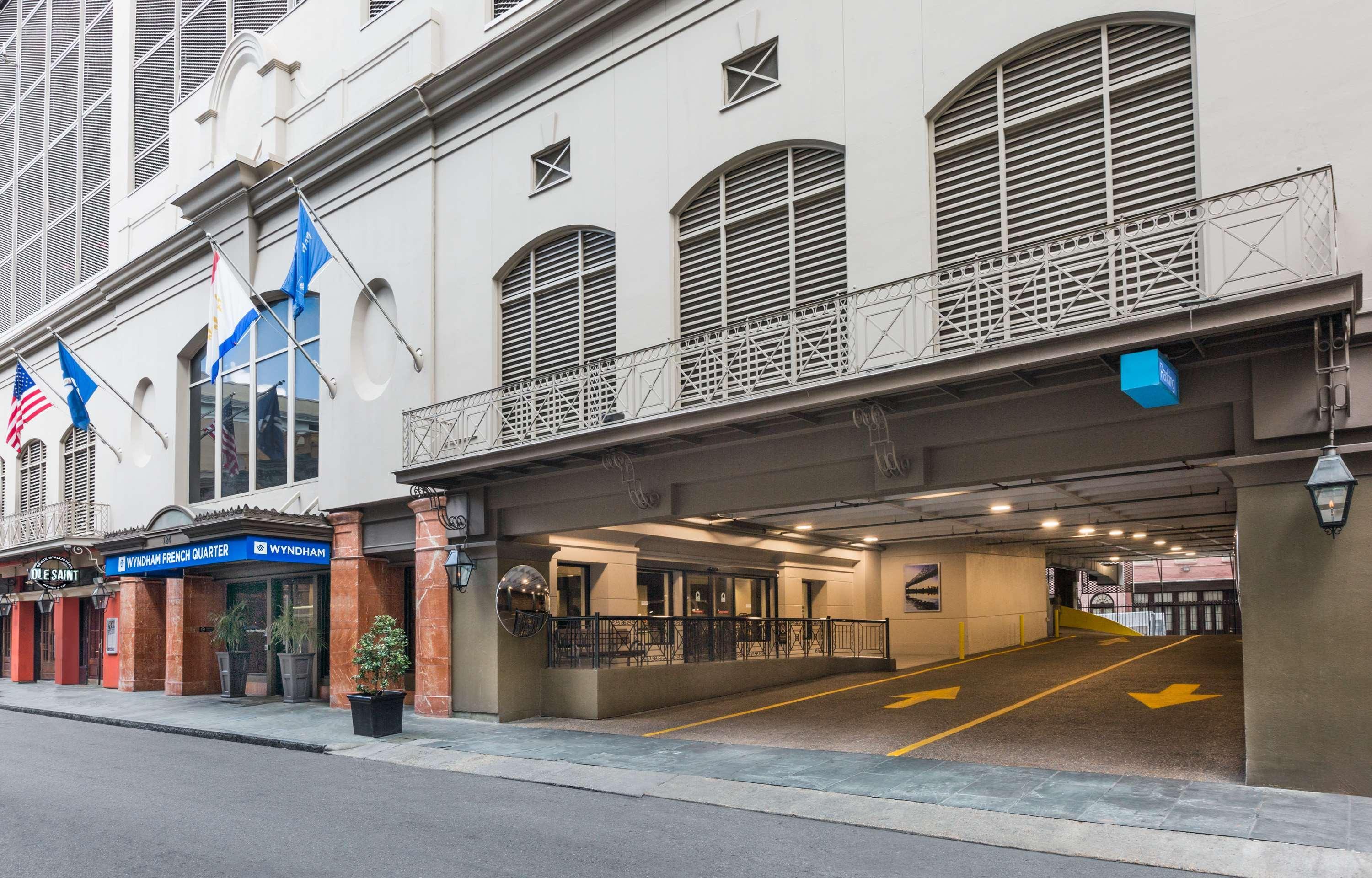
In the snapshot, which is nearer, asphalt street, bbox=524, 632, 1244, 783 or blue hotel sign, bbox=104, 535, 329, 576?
asphalt street, bbox=524, 632, 1244, 783

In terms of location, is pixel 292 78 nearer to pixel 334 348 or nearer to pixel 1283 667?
pixel 334 348

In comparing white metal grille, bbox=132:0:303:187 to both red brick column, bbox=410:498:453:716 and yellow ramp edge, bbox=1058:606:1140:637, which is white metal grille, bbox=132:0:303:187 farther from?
yellow ramp edge, bbox=1058:606:1140:637

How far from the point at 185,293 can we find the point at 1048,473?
23278 mm

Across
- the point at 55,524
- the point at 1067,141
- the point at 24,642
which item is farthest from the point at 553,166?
the point at 24,642

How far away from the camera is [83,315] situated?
103 feet

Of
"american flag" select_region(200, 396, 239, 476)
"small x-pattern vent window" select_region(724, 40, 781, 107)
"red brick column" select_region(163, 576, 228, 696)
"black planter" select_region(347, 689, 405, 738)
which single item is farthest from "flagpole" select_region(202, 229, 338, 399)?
"small x-pattern vent window" select_region(724, 40, 781, 107)

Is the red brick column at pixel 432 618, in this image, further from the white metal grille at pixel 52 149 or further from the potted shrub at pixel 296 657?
the white metal grille at pixel 52 149

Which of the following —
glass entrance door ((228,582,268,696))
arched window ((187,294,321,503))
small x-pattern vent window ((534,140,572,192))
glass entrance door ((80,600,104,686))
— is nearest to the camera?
small x-pattern vent window ((534,140,572,192))

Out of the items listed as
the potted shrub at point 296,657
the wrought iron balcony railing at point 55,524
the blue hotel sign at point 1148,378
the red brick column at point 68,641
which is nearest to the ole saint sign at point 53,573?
the wrought iron balcony railing at point 55,524

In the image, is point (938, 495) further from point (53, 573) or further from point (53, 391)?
point (53, 391)

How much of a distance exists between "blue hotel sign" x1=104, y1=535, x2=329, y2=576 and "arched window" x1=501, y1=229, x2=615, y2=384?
587cm

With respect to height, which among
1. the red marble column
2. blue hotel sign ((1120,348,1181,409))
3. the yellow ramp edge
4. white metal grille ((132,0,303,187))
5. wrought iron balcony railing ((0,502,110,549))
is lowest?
the yellow ramp edge

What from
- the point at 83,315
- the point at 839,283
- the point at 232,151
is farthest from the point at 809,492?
the point at 83,315

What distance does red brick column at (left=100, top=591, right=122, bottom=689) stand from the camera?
2819cm
